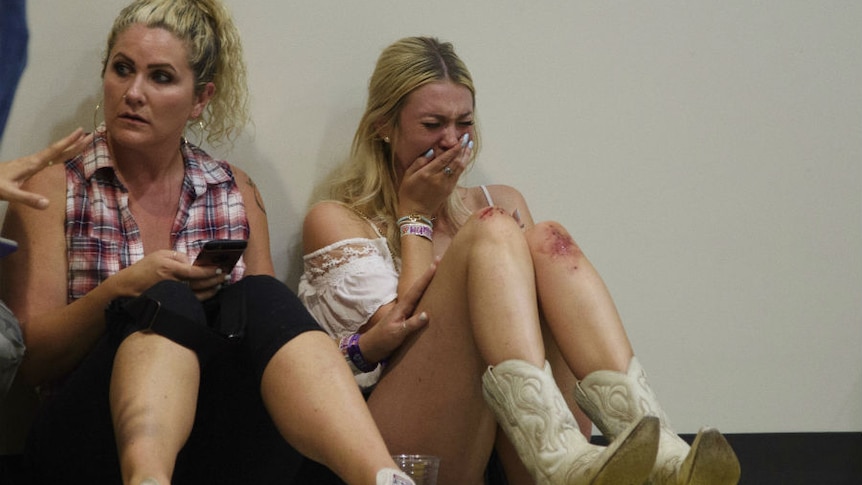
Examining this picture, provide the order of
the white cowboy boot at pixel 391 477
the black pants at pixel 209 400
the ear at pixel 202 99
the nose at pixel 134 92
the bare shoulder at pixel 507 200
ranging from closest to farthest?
the white cowboy boot at pixel 391 477, the black pants at pixel 209 400, the nose at pixel 134 92, the ear at pixel 202 99, the bare shoulder at pixel 507 200

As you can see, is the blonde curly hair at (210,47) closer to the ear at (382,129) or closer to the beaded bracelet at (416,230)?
the ear at (382,129)

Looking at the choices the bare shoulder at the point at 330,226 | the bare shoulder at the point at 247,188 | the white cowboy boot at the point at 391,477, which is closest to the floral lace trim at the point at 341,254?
the bare shoulder at the point at 330,226

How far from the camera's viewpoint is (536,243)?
1.69m

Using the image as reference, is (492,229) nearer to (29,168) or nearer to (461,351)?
(461,351)

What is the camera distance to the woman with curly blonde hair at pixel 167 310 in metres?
1.41

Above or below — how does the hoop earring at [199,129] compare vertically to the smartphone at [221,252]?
above

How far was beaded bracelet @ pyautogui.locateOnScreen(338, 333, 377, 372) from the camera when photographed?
186 cm

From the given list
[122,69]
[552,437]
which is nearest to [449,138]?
[122,69]

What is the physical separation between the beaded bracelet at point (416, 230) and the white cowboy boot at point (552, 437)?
49cm

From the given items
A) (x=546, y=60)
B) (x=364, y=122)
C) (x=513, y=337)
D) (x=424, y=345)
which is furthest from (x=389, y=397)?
(x=546, y=60)

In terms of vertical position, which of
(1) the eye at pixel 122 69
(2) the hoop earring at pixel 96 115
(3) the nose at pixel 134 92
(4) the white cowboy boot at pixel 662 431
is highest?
(1) the eye at pixel 122 69

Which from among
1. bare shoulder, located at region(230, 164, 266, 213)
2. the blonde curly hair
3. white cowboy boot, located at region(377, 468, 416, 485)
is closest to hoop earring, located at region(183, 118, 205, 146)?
the blonde curly hair

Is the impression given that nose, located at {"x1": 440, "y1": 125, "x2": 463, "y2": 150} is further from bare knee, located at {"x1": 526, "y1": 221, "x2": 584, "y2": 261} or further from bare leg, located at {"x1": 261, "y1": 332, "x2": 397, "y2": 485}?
bare leg, located at {"x1": 261, "y1": 332, "x2": 397, "y2": 485}

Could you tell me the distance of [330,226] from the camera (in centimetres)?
201
